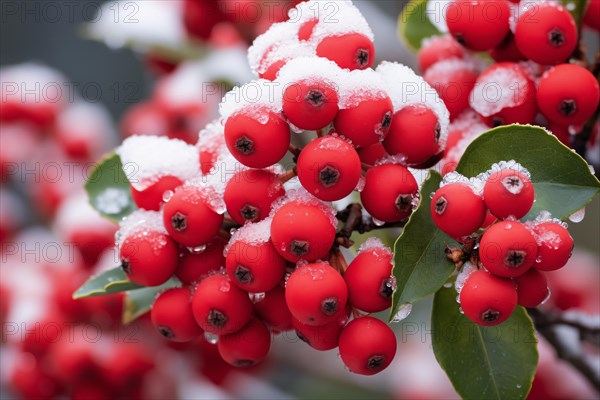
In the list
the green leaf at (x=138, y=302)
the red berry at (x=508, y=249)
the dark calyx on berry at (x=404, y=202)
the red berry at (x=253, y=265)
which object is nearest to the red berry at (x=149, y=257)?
the red berry at (x=253, y=265)

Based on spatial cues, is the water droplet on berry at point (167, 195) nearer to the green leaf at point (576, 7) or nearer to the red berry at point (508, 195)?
the red berry at point (508, 195)

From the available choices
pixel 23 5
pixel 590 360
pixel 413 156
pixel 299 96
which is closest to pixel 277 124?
pixel 299 96

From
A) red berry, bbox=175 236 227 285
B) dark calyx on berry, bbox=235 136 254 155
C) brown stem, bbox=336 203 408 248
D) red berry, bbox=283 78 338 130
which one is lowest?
red berry, bbox=175 236 227 285

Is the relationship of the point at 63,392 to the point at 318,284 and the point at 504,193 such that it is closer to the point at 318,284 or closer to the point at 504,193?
the point at 318,284

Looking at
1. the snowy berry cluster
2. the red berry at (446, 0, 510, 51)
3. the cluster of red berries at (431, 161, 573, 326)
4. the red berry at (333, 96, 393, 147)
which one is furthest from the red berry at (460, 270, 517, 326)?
the red berry at (446, 0, 510, 51)

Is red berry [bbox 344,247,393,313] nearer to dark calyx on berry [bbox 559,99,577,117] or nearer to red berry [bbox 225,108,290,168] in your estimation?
red berry [bbox 225,108,290,168]

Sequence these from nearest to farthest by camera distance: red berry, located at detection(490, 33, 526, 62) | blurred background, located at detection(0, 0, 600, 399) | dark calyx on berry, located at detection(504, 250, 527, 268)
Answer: dark calyx on berry, located at detection(504, 250, 527, 268)
red berry, located at detection(490, 33, 526, 62)
blurred background, located at detection(0, 0, 600, 399)
